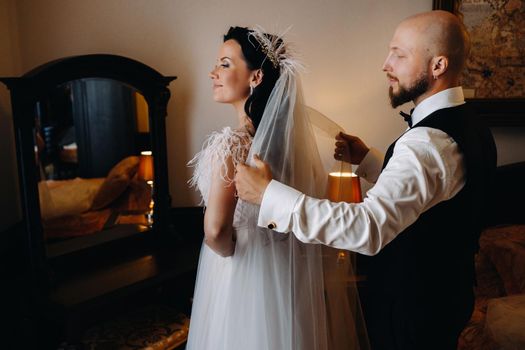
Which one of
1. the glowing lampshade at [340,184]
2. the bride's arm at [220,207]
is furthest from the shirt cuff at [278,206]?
the glowing lampshade at [340,184]

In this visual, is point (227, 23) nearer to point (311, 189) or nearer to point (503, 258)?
point (311, 189)

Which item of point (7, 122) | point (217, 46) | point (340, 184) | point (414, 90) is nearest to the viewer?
point (414, 90)

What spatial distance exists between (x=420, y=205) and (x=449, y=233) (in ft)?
→ 0.71

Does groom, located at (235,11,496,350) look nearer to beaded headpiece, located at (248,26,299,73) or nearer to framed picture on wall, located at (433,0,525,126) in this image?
beaded headpiece, located at (248,26,299,73)

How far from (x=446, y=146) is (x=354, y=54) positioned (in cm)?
146

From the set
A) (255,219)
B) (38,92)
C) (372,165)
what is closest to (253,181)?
(255,219)

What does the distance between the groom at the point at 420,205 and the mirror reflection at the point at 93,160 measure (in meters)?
0.98

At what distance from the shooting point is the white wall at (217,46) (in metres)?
2.16

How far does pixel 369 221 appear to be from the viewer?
3.34ft

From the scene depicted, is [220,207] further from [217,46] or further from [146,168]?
[217,46]

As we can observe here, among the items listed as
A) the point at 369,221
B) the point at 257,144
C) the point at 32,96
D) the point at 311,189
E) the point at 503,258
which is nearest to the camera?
the point at 369,221

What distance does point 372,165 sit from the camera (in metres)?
1.76

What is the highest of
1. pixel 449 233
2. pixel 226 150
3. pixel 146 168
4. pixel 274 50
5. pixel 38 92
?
pixel 274 50

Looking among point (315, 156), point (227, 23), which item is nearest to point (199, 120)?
point (227, 23)
